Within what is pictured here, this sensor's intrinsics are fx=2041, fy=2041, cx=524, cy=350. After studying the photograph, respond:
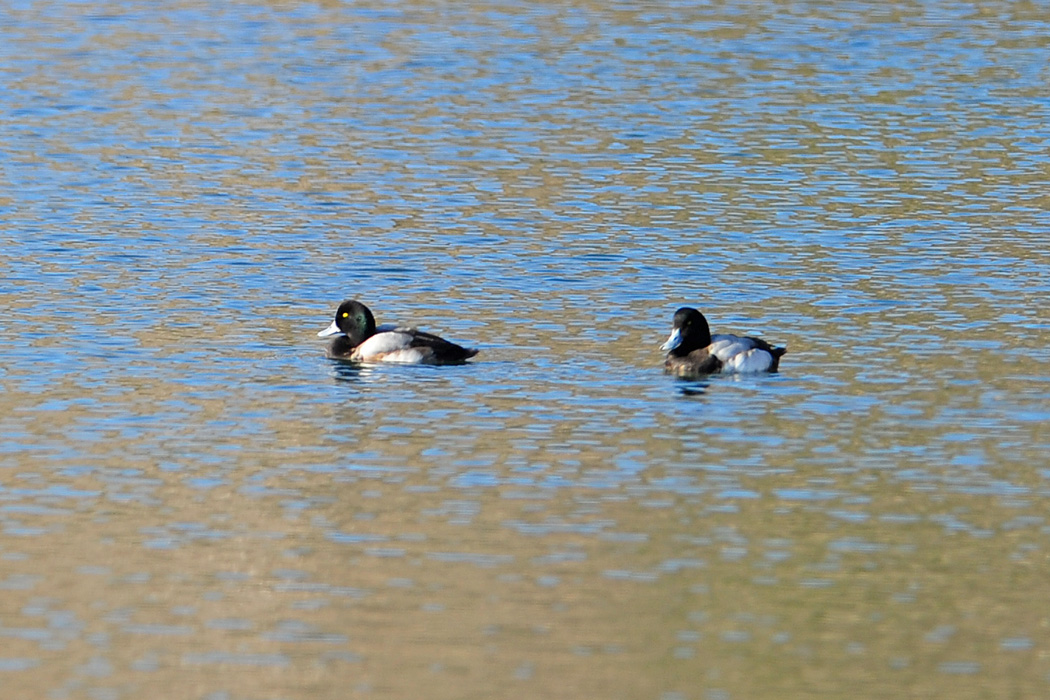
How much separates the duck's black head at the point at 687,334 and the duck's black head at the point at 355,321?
9.01ft

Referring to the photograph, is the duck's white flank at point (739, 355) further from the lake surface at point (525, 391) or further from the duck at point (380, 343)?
the duck at point (380, 343)

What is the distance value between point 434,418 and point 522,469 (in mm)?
1808

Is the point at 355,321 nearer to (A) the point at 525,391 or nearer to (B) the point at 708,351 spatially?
(A) the point at 525,391

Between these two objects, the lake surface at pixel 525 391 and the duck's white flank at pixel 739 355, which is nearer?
the lake surface at pixel 525 391

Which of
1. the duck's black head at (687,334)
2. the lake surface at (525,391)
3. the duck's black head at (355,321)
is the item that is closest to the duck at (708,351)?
the duck's black head at (687,334)

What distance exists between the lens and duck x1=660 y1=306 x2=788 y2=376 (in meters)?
17.1

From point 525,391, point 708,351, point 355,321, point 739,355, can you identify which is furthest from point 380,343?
point 739,355

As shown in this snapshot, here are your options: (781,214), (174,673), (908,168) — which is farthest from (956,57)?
(174,673)

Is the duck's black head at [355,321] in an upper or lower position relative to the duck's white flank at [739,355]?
upper

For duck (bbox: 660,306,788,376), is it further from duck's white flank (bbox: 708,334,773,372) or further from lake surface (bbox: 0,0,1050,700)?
lake surface (bbox: 0,0,1050,700)

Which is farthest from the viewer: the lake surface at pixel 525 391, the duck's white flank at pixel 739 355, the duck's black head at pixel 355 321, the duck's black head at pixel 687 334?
the duck's black head at pixel 355 321

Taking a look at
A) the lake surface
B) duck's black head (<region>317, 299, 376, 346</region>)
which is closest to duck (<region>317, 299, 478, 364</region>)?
duck's black head (<region>317, 299, 376, 346</region>)

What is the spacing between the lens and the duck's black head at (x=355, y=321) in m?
18.3

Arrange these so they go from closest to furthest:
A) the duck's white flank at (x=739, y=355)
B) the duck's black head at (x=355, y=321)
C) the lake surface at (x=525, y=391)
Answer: the lake surface at (x=525, y=391), the duck's white flank at (x=739, y=355), the duck's black head at (x=355, y=321)
